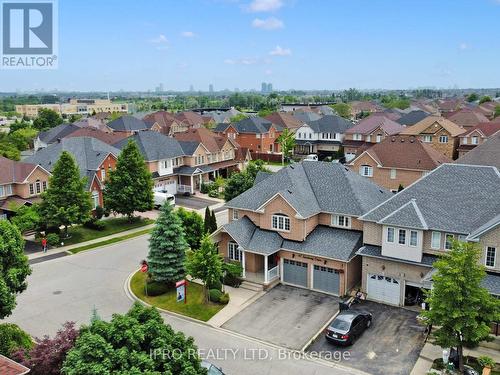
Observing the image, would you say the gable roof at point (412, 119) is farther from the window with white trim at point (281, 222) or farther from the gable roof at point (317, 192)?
the window with white trim at point (281, 222)

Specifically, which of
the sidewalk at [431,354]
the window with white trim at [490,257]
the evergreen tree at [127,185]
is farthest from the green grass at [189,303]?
the window with white trim at [490,257]

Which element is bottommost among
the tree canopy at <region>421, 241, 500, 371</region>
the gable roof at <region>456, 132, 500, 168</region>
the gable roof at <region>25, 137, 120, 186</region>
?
the tree canopy at <region>421, 241, 500, 371</region>

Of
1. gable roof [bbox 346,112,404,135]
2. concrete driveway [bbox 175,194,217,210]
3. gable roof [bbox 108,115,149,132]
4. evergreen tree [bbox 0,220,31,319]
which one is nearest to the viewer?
evergreen tree [bbox 0,220,31,319]

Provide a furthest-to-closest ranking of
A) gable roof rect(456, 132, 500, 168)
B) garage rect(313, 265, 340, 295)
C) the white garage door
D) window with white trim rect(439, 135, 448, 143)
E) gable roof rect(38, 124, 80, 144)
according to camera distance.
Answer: gable roof rect(38, 124, 80, 144) → window with white trim rect(439, 135, 448, 143) → gable roof rect(456, 132, 500, 168) → garage rect(313, 265, 340, 295) → the white garage door

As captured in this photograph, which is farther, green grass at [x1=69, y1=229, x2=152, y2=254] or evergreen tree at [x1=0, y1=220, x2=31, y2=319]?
green grass at [x1=69, y1=229, x2=152, y2=254]

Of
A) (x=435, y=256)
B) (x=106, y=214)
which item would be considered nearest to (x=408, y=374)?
(x=435, y=256)

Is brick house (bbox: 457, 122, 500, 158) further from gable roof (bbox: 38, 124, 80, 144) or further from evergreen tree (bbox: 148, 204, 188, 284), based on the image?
gable roof (bbox: 38, 124, 80, 144)

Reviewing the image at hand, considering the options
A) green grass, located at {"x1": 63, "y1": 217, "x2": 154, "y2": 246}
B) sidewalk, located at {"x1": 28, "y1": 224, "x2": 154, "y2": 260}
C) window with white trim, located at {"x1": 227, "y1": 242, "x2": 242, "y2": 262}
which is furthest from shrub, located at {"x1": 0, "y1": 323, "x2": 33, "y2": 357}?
green grass, located at {"x1": 63, "y1": 217, "x2": 154, "y2": 246}

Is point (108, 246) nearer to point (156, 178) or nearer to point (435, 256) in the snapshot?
point (156, 178)

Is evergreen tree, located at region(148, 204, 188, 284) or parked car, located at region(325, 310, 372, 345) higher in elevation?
evergreen tree, located at region(148, 204, 188, 284)
